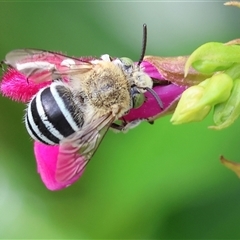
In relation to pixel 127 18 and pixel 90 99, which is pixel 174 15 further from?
pixel 90 99

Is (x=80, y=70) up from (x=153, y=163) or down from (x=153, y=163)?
up

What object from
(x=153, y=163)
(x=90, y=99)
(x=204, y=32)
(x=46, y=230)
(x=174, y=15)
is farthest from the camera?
(x=174, y=15)

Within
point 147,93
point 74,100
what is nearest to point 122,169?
point 147,93

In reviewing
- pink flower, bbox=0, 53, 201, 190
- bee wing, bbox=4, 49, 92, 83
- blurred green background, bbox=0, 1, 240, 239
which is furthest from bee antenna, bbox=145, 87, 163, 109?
blurred green background, bbox=0, 1, 240, 239

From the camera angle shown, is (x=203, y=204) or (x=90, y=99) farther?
(x=203, y=204)

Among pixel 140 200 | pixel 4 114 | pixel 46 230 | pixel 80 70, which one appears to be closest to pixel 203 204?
pixel 140 200

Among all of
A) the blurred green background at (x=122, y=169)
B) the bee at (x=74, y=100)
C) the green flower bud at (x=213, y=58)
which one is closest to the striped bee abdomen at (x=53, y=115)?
the bee at (x=74, y=100)

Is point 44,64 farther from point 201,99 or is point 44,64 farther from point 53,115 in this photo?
point 201,99

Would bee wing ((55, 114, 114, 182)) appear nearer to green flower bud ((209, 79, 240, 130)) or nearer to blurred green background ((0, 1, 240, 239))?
green flower bud ((209, 79, 240, 130))
